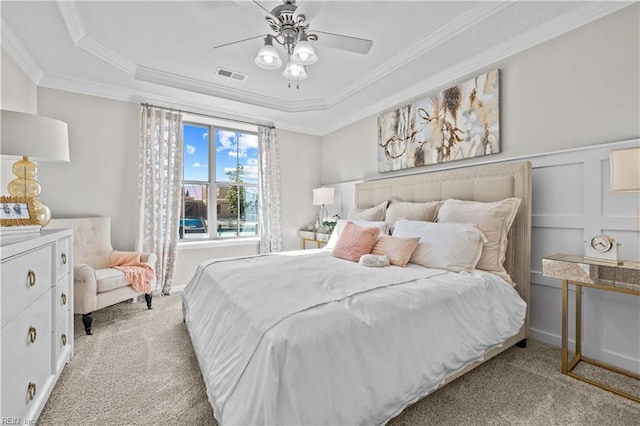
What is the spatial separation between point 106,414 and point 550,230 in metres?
3.27

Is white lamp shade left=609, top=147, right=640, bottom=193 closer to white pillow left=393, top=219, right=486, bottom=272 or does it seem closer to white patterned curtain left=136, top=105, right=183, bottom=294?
white pillow left=393, top=219, right=486, bottom=272

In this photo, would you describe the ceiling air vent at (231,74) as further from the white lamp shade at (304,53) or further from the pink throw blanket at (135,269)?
the pink throw blanket at (135,269)

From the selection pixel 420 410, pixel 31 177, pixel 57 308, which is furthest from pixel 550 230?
pixel 31 177

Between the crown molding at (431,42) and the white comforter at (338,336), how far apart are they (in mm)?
2022

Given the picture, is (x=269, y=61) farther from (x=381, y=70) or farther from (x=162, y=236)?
(x=162, y=236)

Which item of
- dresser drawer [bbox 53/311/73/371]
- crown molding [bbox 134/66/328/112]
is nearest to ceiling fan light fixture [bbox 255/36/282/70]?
crown molding [bbox 134/66/328/112]

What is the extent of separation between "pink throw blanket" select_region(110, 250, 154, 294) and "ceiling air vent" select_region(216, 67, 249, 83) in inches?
88.9

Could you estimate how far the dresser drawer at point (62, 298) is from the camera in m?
1.73

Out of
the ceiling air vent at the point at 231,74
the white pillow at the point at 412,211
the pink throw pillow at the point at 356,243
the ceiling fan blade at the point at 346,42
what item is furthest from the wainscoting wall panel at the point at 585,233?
the ceiling air vent at the point at 231,74

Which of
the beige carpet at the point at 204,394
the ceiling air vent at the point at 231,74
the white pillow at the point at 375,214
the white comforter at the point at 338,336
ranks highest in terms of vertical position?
the ceiling air vent at the point at 231,74

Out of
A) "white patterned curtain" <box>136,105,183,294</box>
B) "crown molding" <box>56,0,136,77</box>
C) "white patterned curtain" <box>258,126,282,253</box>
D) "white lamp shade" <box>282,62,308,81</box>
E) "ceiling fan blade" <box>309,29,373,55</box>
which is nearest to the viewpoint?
"ceiling fan blade" <box>309,29,373,55</box>

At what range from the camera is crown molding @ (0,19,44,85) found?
2283 mm

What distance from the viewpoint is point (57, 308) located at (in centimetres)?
173

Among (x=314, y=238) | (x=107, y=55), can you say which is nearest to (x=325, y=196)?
(x=314, y=238)
